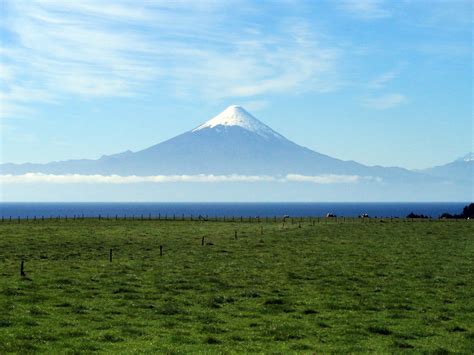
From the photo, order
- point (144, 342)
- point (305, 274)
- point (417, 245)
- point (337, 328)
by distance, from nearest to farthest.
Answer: point (144, 342) → point (337, 328) → point (305, 274) → point (417, 245)

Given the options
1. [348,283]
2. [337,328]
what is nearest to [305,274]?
[348,283]

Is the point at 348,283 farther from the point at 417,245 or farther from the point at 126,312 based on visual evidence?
the point at 417,245

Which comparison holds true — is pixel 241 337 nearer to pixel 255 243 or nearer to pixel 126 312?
pixel 126 312

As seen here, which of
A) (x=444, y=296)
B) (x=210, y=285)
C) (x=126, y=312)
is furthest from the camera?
(x=210, y=285)

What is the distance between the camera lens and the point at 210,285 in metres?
39.7

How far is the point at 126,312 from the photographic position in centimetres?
3097

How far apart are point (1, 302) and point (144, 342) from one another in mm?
10951

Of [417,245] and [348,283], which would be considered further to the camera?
[417,245]

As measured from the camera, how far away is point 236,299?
115 feet

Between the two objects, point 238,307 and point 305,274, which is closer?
point 238,307

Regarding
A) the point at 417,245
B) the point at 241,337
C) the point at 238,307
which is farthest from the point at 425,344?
the point at 417,245

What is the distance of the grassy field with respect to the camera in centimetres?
2530

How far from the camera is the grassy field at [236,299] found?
25.3 m

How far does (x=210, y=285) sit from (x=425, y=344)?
55.7 feet
